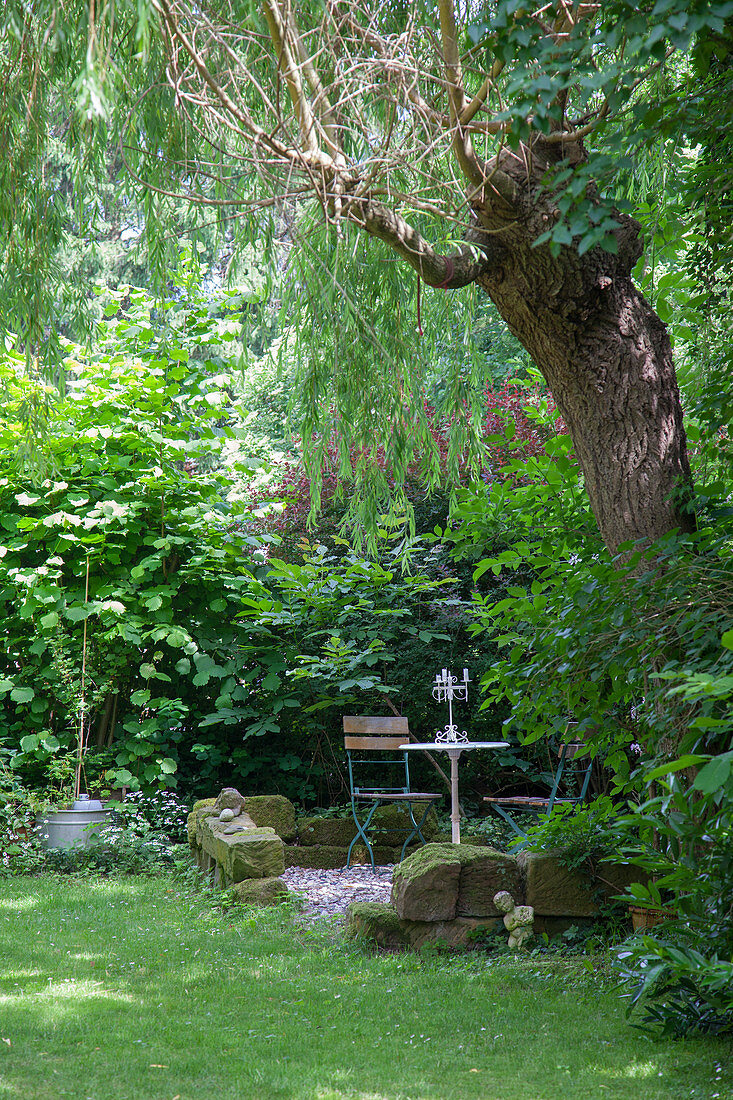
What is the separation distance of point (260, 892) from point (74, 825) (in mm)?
1859

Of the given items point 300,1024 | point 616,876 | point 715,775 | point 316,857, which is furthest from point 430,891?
point 715,775

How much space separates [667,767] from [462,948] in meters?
2.67

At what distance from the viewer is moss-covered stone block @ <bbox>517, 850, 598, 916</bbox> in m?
4.02

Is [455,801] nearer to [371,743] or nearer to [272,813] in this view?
[371,743]

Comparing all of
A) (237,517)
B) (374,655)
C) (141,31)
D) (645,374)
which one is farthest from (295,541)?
(141,31)

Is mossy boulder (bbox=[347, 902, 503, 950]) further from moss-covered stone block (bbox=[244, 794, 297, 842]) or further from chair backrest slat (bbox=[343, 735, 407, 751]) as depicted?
moss-covered stone block (bbox=[244, 794, 297, 842])

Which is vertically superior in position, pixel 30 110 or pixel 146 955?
pixel 30 110

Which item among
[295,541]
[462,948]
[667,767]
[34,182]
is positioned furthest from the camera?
[295,541]

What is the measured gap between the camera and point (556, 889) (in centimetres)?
403

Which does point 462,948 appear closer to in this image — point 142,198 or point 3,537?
point 142,198

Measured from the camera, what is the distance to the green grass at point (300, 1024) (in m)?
2.49

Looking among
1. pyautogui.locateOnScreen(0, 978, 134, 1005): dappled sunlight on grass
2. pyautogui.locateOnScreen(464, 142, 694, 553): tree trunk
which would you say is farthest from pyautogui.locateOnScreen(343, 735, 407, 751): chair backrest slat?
pyautogui.locateOnScreen(464, 142, 694, 553): tree trunk

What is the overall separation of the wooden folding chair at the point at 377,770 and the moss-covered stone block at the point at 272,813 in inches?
17.4

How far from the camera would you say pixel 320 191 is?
3018 mm
